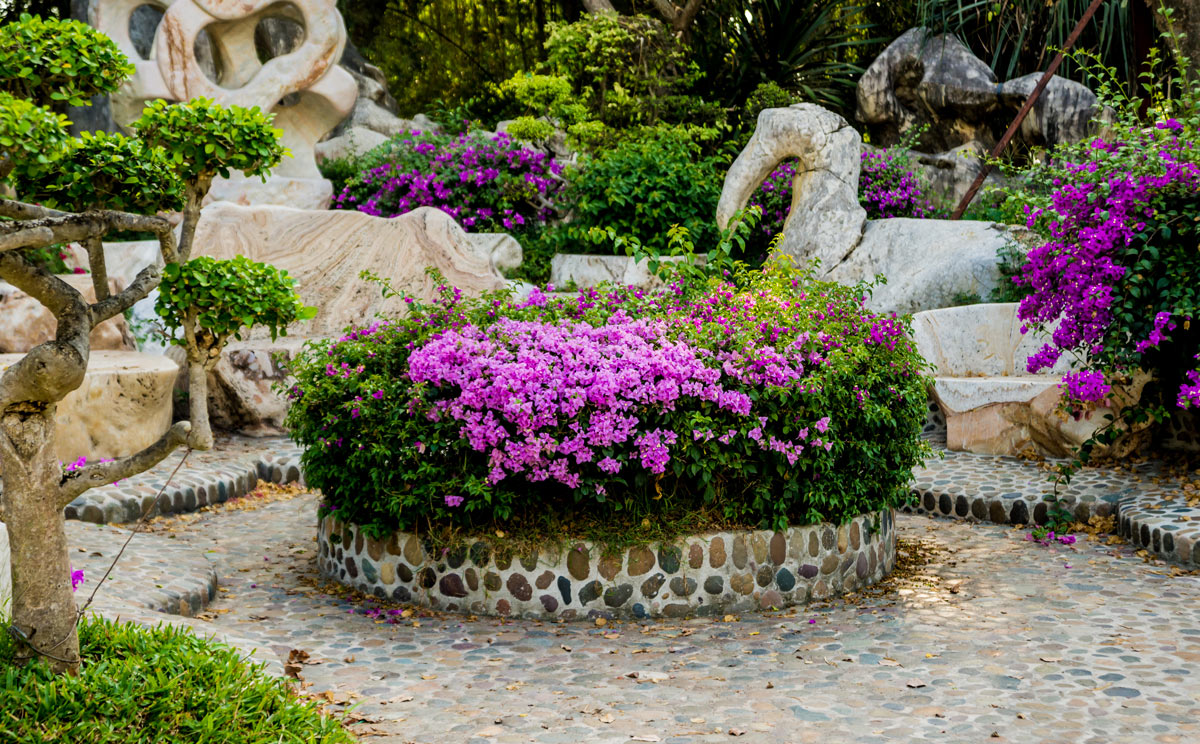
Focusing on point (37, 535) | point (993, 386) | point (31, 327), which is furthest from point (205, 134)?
point (993, 386)

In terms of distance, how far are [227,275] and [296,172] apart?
1008 centimetres

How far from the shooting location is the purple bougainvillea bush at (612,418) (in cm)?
455

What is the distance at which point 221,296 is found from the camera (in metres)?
3.14

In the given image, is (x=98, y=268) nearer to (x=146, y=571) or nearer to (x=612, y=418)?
(x=612, y=418)

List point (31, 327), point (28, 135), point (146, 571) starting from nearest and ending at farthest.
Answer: point (28, 135) < point (146, 571) < point (31, 327)

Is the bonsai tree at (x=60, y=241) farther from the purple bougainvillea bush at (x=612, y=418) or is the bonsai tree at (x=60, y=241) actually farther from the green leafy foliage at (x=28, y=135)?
the purple bougainvillea bush at (x=612, y=418)

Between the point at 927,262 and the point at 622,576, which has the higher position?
the point at 927,262

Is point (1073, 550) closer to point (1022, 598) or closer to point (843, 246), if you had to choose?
point (1022, 598)

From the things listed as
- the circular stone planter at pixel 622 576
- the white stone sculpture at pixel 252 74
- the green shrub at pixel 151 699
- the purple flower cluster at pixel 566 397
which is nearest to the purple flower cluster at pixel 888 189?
the white stone sculpture at pixel 252 74

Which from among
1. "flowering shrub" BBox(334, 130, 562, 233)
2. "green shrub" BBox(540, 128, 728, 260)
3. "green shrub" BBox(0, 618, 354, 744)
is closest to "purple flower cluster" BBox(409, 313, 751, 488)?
"green shrub" BBox(0, 618, 354, 744)

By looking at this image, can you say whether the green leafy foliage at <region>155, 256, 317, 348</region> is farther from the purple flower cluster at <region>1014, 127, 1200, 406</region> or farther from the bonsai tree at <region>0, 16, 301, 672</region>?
the purple flower cluster at <region>1014, 127, 1200, 406</region>

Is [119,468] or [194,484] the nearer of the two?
→ [119,468]

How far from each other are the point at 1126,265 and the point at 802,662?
10.6 ft

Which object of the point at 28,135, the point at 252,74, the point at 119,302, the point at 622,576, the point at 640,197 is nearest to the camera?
the point at 28,135
